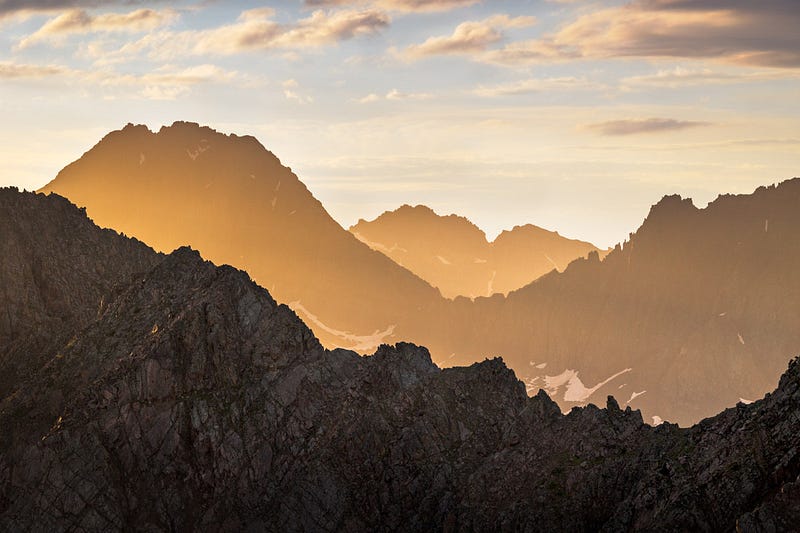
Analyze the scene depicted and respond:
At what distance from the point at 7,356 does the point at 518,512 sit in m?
93.2

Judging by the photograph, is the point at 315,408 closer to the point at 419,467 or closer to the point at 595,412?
the point at 419,467

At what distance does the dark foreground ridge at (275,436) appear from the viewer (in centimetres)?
14162

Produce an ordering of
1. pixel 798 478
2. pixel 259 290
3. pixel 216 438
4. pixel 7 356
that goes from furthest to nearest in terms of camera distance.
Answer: pixel 7 356, pixel 259 290, pixel 216 438, pixel 798 478

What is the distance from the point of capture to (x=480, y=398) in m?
162

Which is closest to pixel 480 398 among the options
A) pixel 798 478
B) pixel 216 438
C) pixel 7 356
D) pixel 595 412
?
pixel 595 412

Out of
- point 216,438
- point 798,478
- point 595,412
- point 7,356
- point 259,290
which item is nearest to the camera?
point 798,478

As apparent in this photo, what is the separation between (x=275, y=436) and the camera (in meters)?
160

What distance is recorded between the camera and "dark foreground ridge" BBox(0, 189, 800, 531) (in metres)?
142

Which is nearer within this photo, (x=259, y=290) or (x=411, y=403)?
(x=411, y=403)

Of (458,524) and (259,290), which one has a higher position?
(259,290)

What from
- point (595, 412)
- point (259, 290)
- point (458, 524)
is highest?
point (259, 290)

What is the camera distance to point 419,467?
6019 inches

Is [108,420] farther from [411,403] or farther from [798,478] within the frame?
[798,478]

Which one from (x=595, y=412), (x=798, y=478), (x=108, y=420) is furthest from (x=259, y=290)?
(x=798, y=478)
